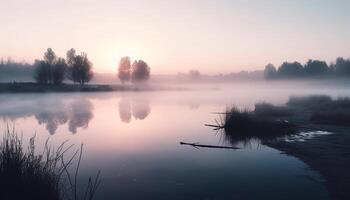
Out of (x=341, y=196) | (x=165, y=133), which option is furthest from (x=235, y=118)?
(x=341, y=196)

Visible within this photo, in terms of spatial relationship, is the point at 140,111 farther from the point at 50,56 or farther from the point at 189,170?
the point at 50,56

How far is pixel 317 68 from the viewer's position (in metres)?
176

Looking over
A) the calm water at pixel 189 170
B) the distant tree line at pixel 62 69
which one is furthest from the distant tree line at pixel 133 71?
the calm water at pixel 189 170

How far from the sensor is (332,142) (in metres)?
19.4

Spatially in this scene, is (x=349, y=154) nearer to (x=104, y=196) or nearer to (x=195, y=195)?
(x=195, y=195)

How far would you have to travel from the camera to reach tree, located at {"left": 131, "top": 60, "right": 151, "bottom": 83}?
146 m

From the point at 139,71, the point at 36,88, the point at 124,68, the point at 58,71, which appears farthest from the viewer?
the point at 139,71

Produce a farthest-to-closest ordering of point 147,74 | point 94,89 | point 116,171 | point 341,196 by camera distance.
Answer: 1. point 147,74
2. point 94,89
3. point 116,171
4. point 341,196

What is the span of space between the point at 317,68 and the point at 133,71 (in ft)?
388

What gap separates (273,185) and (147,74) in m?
139

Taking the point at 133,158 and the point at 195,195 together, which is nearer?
the point at 195,195

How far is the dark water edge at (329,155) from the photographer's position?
11.7 metres

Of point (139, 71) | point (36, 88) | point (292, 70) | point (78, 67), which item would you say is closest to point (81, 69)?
point (78, 67)

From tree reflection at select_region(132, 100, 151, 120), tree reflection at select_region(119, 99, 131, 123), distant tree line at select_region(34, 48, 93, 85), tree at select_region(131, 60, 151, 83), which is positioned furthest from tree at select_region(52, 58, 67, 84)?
tree reflection at select_region(132, 100, 151, 120)
